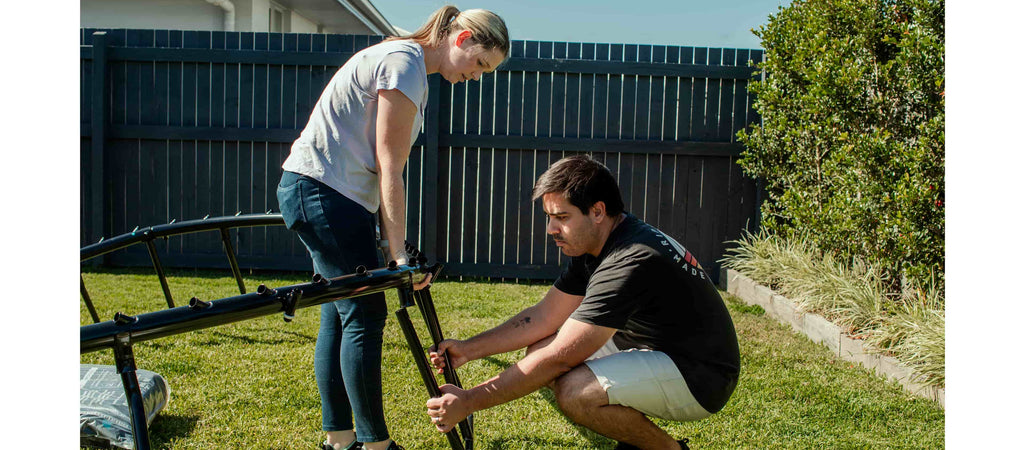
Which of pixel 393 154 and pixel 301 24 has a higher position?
pixel 301 24

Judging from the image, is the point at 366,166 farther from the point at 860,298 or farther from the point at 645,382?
the point at 860,298

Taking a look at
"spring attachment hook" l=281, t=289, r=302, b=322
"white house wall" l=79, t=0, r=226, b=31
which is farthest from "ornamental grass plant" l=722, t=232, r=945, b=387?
"white house wall" l=79, t=0, r=226, b=31

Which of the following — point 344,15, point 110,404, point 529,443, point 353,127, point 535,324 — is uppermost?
point 344,15

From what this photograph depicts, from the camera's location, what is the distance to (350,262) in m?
2.56

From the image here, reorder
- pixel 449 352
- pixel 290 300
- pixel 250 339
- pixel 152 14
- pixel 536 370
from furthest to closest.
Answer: pixel 152 14
pixel 250 339
pixel 449 352
pixel 536 370
pixel 290 300

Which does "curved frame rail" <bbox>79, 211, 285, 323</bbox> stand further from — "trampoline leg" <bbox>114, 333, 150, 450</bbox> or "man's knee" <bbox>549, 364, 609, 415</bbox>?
"trampoline leg" <bbox>114, 333, 150, 450</bbox>

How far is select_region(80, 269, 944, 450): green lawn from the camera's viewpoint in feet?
10.3

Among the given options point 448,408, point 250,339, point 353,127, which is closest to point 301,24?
point 250,339

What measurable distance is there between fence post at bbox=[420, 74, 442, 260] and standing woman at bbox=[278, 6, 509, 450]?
4458mm

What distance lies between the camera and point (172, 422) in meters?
3.22

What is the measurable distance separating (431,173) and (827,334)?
12.4ft

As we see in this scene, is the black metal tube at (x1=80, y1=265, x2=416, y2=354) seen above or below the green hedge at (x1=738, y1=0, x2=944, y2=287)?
below

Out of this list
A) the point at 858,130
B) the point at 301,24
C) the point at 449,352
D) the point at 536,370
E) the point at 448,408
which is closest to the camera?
the point at 448,408

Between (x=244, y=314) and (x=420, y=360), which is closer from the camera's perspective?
(x=244, y=314)
